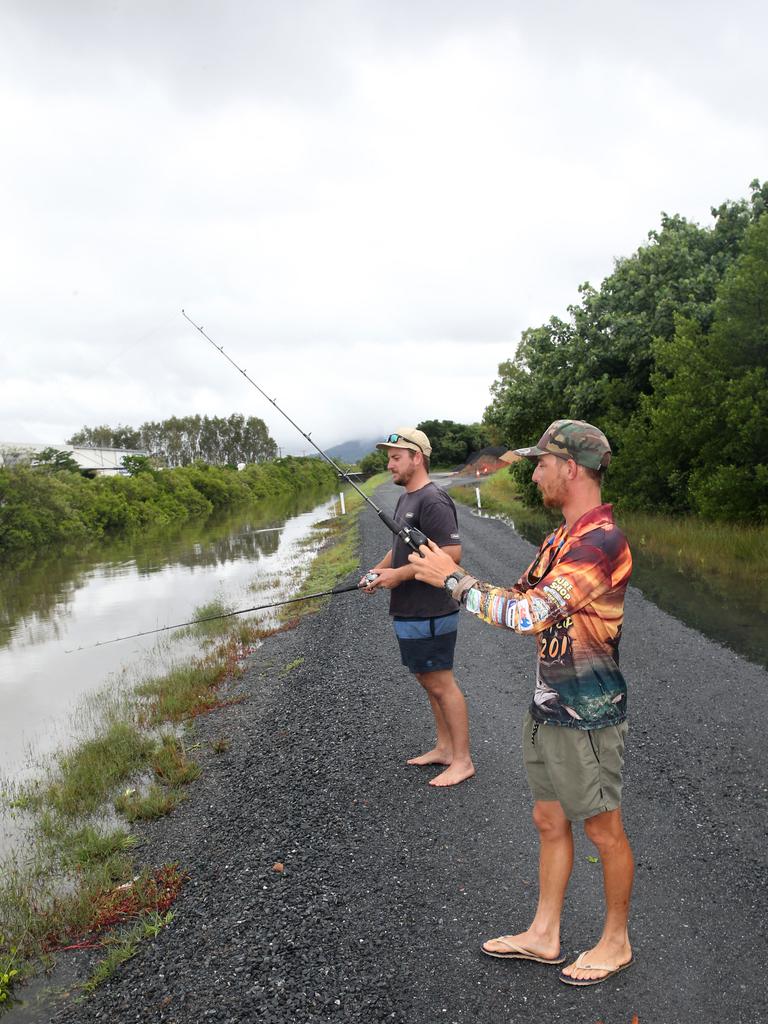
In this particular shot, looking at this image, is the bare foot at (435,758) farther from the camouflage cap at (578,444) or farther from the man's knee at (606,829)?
the camouflage cap at (578,444)

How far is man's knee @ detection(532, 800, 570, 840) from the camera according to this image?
2.84 meters

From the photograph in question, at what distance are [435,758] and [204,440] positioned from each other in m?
152

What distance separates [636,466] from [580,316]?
6.03m

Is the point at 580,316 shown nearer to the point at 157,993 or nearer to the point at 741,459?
the point at 741,459

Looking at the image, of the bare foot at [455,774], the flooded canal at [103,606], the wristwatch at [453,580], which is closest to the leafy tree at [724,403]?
the flooded canal at [103,606]

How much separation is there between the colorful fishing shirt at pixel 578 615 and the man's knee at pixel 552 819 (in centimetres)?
41

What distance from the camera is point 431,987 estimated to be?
289cm

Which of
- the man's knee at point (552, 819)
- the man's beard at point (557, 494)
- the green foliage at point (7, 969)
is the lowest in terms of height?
the green foliage at point (7, 969)

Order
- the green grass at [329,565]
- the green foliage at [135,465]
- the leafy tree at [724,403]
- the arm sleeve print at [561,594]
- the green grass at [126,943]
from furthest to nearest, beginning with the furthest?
the green foliage at [135,465], the green grass at [329,565], the leafy tree at [724,403], the green grass at [126,943], the arm sleeve print at [561,594]

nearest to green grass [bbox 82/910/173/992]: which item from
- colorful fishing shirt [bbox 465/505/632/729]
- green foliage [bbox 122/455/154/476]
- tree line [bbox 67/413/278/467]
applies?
colorful fishing shirt [bbox 465/505/632/729]

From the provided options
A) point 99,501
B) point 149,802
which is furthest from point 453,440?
point 149,802

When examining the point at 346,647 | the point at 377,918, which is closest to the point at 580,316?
the point at 346,647

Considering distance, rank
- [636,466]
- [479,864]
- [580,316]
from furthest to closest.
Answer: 1. [580,316]
2. [636,466]
3. [479,864]

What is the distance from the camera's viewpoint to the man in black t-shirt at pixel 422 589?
430cm
